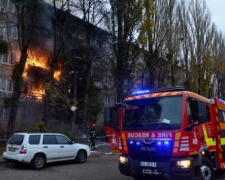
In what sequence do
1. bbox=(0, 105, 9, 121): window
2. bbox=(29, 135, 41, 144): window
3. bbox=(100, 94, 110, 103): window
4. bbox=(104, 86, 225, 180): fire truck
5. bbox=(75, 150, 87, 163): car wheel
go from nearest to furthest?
bbox=(104, 86, 225, 180): fire truck → bbox=(29, 135, 41, 144): window → bbox=(75, 150, 87, 163): car wheel → bbox=(0, 105, 9, 121): window → bbox=(100, 94, 110, 103): window

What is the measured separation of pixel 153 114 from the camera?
8.70 meters

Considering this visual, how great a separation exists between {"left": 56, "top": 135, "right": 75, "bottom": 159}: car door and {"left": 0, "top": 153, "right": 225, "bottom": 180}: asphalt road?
0.44 meters

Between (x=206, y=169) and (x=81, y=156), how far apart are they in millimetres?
7908

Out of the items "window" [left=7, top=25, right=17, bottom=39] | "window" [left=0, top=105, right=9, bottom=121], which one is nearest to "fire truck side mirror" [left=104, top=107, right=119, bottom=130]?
"window" [left=0, top=105, right=9, bottom=121]

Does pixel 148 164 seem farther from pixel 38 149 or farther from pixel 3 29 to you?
pixel 3 29

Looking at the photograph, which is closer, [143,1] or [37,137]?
[37,137]

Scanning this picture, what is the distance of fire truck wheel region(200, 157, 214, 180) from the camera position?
854 cm

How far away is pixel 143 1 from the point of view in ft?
83.1

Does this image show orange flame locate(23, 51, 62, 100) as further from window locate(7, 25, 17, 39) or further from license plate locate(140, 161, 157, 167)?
license plate locate(140, 161, 157, 167)

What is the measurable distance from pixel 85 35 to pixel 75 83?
4.12 metres

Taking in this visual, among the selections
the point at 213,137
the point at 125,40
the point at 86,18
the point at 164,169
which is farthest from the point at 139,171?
the point at 86,18

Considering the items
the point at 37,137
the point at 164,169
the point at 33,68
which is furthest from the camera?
the point at 33,68

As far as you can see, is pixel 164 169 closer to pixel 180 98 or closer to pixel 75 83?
pixel 180 98

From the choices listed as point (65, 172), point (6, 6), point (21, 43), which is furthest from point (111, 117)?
point (6, 6)
